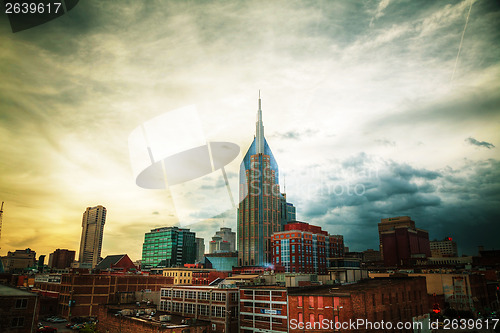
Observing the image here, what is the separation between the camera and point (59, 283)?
80500mm

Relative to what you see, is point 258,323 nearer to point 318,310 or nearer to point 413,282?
point 318,310

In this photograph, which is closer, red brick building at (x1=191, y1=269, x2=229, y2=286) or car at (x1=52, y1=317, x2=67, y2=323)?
car at (x1=52, y1=317, x2=67, y2=323)

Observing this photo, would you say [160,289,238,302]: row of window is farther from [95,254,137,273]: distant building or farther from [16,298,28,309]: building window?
[95,254,137,273]: distant building

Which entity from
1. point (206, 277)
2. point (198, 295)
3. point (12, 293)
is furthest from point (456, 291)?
point (12, 293)

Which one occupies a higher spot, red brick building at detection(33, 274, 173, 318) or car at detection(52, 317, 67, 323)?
red brick building at detection(33, 274, 173, 318)

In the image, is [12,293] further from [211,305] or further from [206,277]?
[206,277]

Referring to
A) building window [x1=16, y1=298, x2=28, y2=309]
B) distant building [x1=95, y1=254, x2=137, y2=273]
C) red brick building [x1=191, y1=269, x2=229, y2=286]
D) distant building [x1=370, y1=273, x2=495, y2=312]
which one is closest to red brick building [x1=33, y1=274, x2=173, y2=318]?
building window [x1=16, y1=298, x2=28, y2=309]

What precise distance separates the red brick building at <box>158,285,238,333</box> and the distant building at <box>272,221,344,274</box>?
98191mm

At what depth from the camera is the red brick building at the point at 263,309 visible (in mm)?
46812

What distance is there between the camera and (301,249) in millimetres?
Result: 156750

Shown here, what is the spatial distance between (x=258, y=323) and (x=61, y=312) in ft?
174

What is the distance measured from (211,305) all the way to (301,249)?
350ft

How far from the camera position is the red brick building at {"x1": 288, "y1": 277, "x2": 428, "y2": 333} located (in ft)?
132

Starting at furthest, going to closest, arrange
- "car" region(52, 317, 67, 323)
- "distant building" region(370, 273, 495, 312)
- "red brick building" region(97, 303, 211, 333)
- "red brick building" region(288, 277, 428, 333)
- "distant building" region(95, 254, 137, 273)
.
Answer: "distant building" region(95, 254, 137, 273)
"distant building" region(370, 273, 495, 312)
"car" region(52, 317, 67, 323)
"red brick building" region(288, 277, 428, 333)
"red brick building" region(97, 303, 211, 333)
